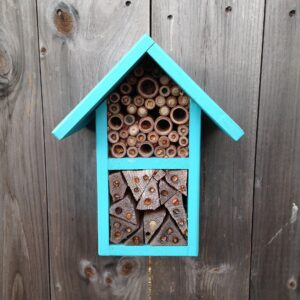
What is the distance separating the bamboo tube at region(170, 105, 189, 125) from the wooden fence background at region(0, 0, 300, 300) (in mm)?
154

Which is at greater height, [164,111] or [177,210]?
[164,111]

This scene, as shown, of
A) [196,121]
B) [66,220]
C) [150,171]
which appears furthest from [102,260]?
[196,121]

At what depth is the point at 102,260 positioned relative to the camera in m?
0.73

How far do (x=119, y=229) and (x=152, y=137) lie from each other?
18 cm

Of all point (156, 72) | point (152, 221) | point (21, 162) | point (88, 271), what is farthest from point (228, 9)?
point (88, 271)

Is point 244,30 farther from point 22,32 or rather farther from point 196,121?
point 22,32

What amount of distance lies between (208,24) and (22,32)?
1.32ft

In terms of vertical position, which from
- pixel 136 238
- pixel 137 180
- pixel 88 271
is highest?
pixel 137 180

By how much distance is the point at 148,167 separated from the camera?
0.53 metres

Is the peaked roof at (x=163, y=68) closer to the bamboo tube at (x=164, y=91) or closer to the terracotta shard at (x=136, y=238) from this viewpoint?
the bamboo tube at (x=164, y=91)

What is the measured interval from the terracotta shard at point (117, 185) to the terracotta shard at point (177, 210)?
0.27ft

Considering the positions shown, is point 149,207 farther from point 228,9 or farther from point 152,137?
point 228,9

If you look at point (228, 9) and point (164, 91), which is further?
point (228, 9)

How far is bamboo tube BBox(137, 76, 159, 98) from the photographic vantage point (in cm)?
52
